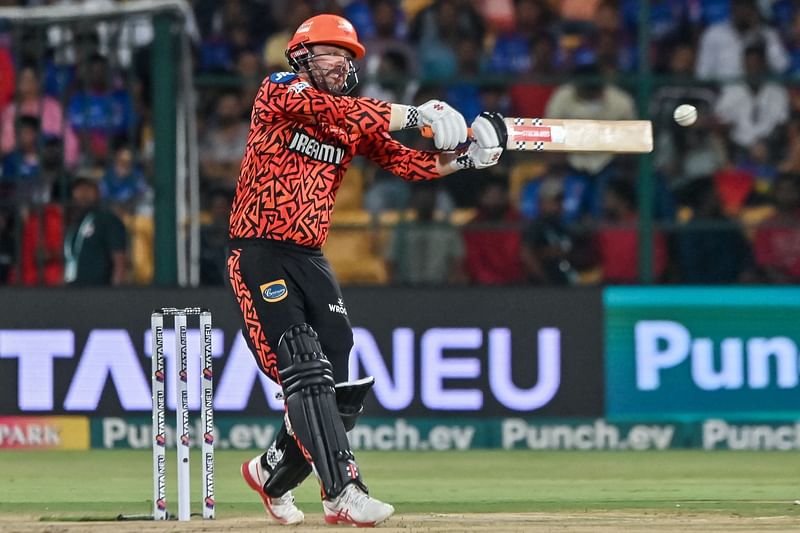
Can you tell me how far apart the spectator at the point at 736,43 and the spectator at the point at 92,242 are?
5208mm

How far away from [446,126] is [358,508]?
1.56 meters

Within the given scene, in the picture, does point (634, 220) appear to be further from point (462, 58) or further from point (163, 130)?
point (163, 130)

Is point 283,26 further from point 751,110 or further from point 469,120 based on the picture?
point 751,110

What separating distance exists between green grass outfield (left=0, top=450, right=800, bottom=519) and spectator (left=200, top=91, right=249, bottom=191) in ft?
7.67

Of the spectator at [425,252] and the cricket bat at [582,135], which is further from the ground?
the cricket bat at [582,135]

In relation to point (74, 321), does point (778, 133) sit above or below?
above

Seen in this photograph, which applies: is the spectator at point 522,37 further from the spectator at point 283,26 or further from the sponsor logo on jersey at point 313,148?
the sponsor logo on jersey at point 313,148

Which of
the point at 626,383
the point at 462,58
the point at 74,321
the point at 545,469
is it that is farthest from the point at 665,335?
the point at 74,321

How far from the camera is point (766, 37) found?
1318 centimetres

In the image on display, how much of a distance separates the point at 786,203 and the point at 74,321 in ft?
17.5

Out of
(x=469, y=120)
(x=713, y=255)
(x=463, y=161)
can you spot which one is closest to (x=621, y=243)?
(x=713, y=255)

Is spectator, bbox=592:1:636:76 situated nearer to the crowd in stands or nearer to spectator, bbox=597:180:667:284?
the crowd in stands

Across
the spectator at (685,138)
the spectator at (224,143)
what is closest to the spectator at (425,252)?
the spectator at (224,143)

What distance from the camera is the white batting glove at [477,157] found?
21.4ft
